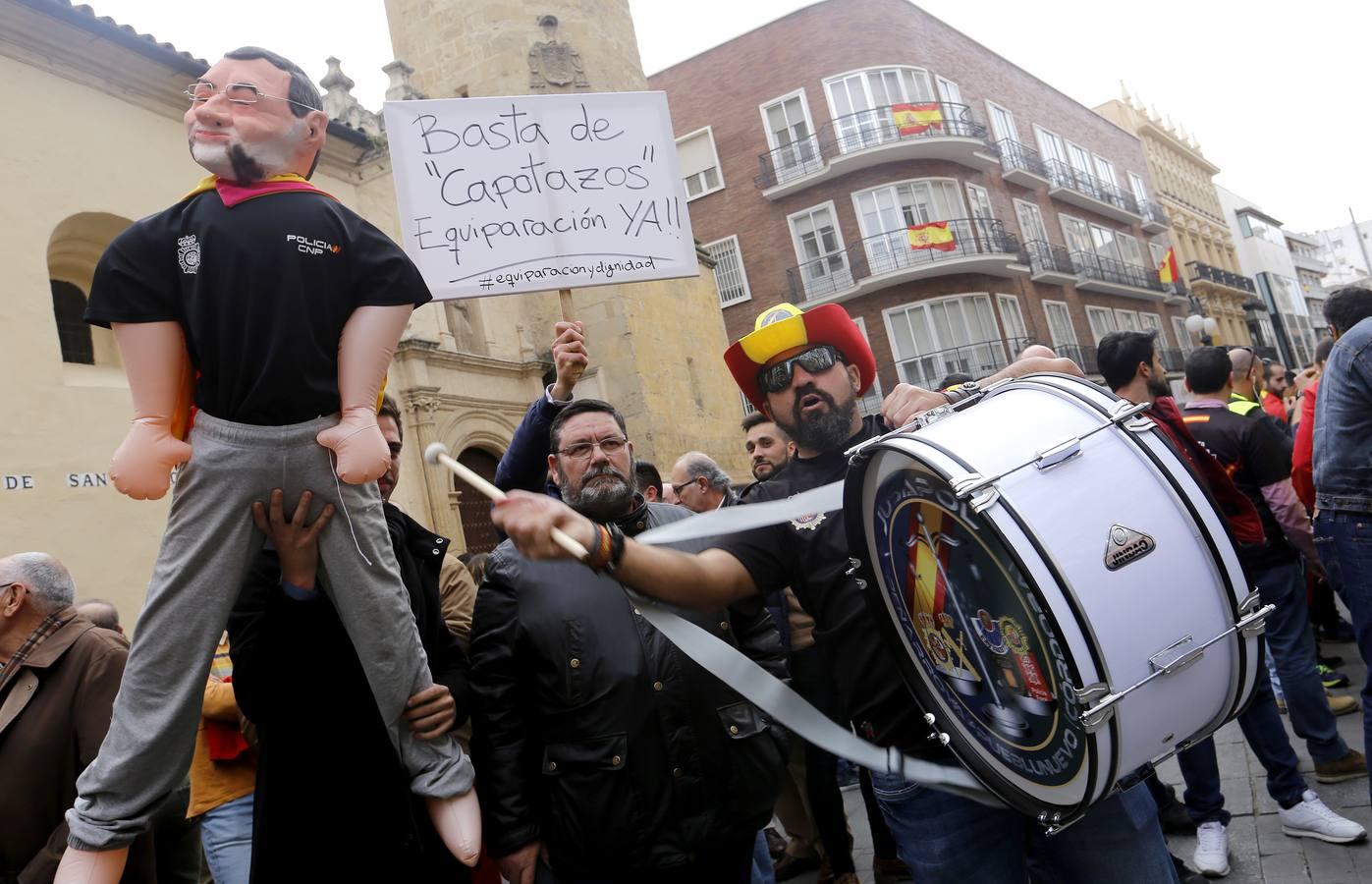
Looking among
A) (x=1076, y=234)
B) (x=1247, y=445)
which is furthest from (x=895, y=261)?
(x=1247, y=445)

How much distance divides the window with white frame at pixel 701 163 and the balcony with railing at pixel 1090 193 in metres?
13.3

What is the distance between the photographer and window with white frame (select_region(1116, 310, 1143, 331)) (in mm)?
39219

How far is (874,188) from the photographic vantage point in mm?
29453

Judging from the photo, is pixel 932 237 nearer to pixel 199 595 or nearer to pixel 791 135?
pixel 791 135

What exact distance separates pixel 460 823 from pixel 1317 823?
12.0ft

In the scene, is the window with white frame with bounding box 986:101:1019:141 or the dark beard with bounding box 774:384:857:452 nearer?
the dark beard with bounding box 774:384:857:452

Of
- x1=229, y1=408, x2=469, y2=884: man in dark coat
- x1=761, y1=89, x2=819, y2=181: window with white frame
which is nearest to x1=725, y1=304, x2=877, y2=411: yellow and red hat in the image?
x1=229, y1=408, x2=469, y2=884: man in dark coat

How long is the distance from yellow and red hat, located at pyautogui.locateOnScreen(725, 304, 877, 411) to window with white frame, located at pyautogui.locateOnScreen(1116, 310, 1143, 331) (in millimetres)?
39929

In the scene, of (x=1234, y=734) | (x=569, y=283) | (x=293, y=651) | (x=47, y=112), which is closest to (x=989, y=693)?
(x=293, y=651)

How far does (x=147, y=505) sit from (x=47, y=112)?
3.88m

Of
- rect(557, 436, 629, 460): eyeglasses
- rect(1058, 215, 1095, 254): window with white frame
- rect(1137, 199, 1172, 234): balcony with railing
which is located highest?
rect(1137, 199, 1172, 234): balcony with railing

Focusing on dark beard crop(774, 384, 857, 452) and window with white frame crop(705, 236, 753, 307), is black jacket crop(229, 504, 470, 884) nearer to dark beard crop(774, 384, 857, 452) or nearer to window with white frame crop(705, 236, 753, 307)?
dark beard crop(774, 384, 857, 452)

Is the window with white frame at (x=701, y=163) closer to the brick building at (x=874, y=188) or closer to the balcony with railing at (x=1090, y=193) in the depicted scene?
the brick building at (x=874, y=188)

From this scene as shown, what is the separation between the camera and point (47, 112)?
9188 mm
